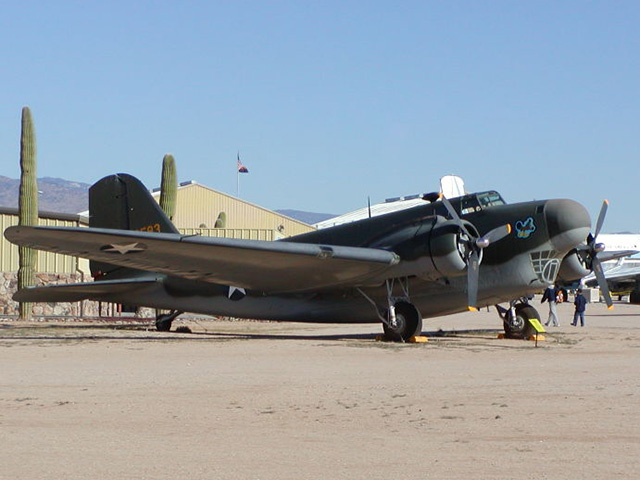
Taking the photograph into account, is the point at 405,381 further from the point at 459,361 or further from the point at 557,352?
the point at 557,352

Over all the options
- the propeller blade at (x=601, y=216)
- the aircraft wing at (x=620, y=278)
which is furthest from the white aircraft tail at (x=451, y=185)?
the aircraft wing at (x=620, y=278)

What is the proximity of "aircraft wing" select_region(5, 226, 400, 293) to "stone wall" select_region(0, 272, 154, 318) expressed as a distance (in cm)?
1833

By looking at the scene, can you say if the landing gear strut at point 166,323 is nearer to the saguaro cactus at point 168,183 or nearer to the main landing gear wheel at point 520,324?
the saguaro cactus at point 168,183

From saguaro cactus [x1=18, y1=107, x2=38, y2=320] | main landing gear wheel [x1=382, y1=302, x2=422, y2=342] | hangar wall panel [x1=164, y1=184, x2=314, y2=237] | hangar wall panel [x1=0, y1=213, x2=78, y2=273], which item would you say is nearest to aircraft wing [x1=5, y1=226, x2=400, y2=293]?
main landing gear wheel [x1=382, y1=302, x2=422, y2=342]

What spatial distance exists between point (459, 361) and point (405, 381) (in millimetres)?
3451

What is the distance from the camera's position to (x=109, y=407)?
10.1 metres

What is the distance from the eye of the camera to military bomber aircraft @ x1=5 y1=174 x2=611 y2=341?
19.6 m

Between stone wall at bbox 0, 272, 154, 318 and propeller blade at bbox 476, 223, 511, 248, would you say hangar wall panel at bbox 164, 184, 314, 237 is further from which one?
propeller blade at bbox 476, 223, 511, 248

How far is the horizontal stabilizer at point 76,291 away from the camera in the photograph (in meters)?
23.4

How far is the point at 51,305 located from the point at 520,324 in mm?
23267

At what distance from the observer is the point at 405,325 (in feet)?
66.9

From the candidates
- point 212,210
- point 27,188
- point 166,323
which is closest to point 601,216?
point 166,323

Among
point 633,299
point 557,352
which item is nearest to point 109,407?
point 557,352

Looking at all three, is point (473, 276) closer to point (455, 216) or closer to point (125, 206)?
point (455, 216)
